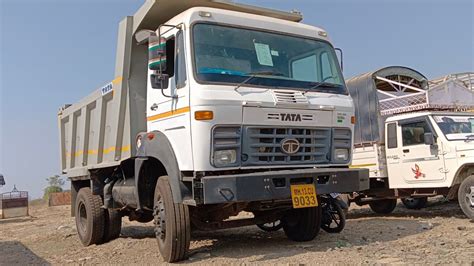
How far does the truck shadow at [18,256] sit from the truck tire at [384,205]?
744 cm

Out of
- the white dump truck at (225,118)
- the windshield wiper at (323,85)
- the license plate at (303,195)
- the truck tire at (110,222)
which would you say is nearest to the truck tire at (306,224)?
the white dump truck at (225,118)

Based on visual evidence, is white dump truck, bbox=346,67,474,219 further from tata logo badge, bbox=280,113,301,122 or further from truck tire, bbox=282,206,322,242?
tata logo badge, bbox=280,113,301,122

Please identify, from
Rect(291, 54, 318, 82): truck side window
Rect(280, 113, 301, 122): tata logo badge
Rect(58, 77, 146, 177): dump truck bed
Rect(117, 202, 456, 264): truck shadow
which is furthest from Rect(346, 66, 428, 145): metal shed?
Rect(58, 77, 146, 177): dump truck bed

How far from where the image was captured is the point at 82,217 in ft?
28.4

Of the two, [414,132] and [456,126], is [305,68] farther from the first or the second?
[456,126]

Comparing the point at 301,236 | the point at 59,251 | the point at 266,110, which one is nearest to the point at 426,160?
the point at 301,236

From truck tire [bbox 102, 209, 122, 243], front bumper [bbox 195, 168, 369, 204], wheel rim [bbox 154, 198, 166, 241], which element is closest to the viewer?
front bumper [bbox 195, 168, 369, 204]

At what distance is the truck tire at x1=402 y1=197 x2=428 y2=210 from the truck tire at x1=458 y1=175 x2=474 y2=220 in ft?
9.49

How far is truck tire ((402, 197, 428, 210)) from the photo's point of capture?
1146 centimetres

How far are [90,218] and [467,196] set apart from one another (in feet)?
21.9

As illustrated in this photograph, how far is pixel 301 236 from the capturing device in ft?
22.7

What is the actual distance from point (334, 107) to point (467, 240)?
8.49 ft

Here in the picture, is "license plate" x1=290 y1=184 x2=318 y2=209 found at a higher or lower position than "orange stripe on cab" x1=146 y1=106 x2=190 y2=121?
lower

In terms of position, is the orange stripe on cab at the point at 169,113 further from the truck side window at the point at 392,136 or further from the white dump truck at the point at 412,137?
the truck side window at the point at 392,136
